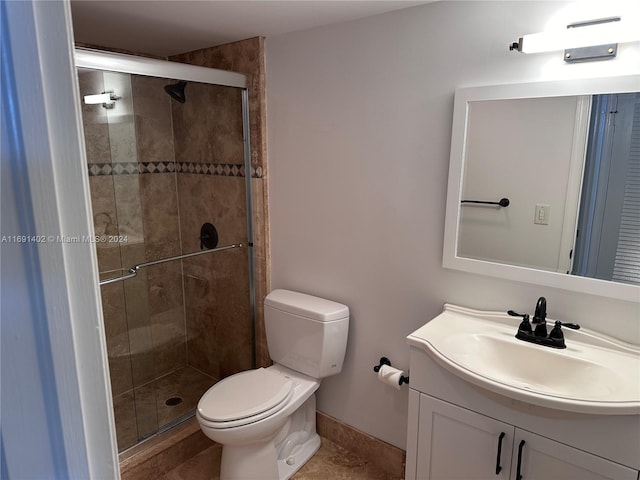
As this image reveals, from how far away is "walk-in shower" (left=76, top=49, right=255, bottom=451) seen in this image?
239 cm

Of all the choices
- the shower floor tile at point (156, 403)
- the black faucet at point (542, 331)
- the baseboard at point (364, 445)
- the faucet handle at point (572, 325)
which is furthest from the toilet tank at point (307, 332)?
the faucet handle at point (572, 325)

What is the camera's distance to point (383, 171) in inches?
78.1

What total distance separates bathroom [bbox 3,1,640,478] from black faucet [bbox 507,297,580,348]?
0.27 ft

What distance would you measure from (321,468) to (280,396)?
0.56 metres

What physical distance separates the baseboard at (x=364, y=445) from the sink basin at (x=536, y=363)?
83 cm

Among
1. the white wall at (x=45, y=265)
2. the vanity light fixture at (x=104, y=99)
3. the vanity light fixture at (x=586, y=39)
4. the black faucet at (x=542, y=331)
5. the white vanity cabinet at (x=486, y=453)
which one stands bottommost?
the white vanity cabinet at (x=486, y=453)

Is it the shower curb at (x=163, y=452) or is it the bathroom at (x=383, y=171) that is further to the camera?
the shower curb at (x=163, y=452)

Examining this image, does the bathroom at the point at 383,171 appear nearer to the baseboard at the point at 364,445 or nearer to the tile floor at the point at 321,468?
the baseboard at the point at 364,445

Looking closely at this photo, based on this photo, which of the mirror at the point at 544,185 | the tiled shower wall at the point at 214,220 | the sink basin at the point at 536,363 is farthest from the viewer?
the tiled shower wall at the point at 214,220

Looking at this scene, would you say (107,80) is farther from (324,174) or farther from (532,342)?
(532,342)

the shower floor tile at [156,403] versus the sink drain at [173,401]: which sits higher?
the shower floor tile at [156,403]

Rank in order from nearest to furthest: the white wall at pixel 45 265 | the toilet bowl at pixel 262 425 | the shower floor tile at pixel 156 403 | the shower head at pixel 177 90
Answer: the white wall at pixel 45 265, the toilet bowl at pixel 262 425, the shower floor tile at pixel 156 403, the shower head at pixel 177 90

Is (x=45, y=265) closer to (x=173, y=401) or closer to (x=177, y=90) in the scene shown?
(x=177, y=90)

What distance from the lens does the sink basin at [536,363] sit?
1.25 meters
